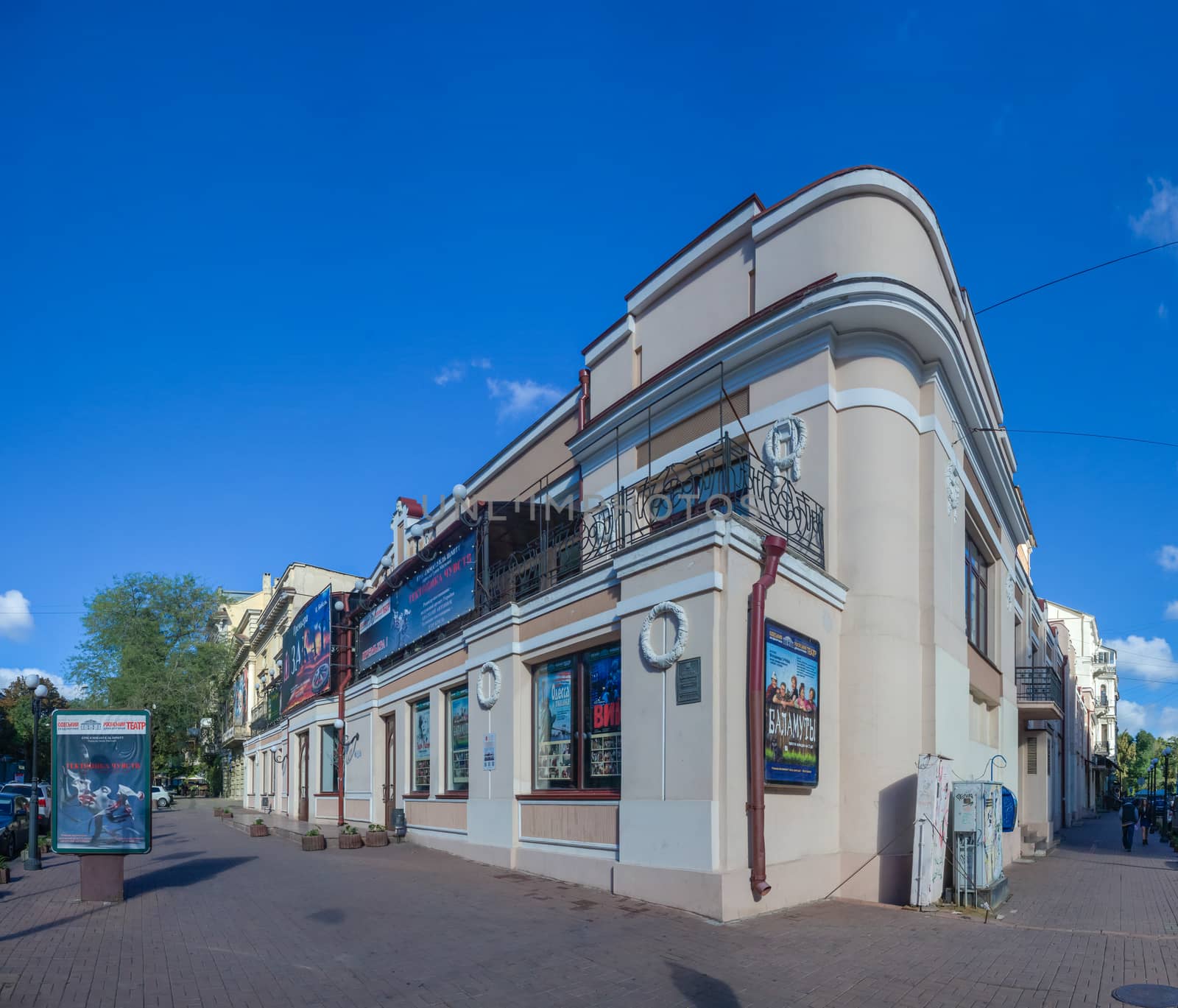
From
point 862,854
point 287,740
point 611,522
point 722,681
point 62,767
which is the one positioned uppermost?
point 611,522

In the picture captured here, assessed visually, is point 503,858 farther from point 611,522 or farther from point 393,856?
point 611,522

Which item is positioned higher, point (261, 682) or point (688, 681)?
point (688, 681)

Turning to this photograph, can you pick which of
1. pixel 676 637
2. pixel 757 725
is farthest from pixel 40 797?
pixel 757 725

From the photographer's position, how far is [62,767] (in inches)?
451

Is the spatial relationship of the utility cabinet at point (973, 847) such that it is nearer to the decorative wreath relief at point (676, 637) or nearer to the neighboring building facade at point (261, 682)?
the decorative wreath relief at point (676, 637)

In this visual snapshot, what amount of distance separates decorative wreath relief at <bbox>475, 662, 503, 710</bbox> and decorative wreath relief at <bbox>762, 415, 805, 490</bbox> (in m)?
5.29

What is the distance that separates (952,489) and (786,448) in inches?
124

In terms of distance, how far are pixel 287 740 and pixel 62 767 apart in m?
23.4

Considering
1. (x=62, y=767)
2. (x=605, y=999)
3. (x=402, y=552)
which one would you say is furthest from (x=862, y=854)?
(x=402, y=552)

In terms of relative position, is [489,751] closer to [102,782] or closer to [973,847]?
[102,782]

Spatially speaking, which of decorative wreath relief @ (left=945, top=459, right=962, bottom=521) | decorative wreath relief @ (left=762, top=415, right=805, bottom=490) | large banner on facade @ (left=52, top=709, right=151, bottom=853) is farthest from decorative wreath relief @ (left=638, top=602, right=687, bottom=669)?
large banner on facade @ (left=52, top=709, right=151, bottom=853)

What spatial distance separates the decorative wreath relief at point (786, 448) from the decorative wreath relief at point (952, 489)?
8.87ft

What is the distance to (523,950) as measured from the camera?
27.2 feet

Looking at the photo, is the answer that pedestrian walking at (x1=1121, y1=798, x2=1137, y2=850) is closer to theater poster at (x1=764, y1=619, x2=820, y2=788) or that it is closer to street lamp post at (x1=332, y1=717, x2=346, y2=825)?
theater poster at (x1=764, y1=619, x2=820, y2=788)
